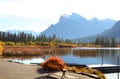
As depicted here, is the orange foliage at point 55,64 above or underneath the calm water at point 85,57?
above

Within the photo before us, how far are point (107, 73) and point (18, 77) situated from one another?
94.8 ft

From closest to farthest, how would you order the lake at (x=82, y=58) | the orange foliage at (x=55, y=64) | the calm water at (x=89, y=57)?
the orange foliage at (x=55, y=64)
the lake at (x=82, y=58)
the calm water at (x=89, y=57)

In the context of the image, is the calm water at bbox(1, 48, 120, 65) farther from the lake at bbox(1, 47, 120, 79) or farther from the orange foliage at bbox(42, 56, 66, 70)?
the orange foliage at bbox(42, 56, 66, 70)

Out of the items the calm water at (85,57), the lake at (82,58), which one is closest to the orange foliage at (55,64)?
the lake at (82,58)

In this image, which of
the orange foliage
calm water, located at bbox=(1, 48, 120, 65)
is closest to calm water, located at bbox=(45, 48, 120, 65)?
calm water, located at bbox=(1, 48, 120, 65)

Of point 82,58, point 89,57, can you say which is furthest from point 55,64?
point 89,57

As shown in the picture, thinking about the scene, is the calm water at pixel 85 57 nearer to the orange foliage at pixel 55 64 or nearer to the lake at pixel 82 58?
the lake at pixel 82 58

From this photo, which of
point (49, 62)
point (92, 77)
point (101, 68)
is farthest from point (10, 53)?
point (92, 77)

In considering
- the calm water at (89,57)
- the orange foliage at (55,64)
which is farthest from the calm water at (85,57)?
the orange foliage at (55,64)

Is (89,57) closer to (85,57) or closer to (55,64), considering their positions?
(85,57)

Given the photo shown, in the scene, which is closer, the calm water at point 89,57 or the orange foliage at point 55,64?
the orange foliage at point 55,64

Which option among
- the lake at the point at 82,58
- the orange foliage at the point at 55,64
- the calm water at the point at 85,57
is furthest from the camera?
the calm water at the point at 85,57

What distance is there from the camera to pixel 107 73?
2130 inches

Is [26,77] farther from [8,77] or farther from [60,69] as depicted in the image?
[60,69]
